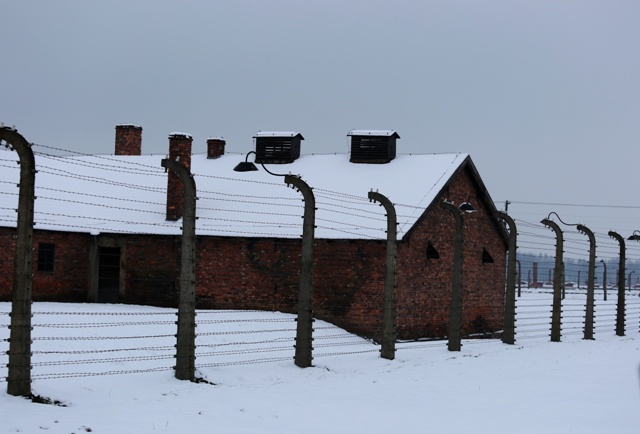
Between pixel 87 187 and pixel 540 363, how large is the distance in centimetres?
1623

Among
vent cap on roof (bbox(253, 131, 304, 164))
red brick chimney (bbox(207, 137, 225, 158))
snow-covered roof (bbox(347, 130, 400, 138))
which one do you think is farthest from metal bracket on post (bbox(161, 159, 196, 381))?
red brick chimney (bbox(207, 137, 225, 158))

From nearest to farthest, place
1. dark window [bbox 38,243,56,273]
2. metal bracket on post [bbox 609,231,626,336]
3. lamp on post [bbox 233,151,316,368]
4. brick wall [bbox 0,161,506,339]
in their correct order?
lamp on post [bbox 233,151,316,368] → brick wall [bbox 0,161,506,339] → dark window [bbox 38,243,56,273] → metal bracket on post [bbox 609,231,626,336]

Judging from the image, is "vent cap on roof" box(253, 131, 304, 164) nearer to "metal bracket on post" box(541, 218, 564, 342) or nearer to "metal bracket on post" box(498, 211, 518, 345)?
"metal bracket on post" box(498, 211, 518, 345)

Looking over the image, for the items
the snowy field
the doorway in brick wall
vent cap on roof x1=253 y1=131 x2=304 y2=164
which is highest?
vent cap on roof x1=253 y1=131 x2=304 y2=164

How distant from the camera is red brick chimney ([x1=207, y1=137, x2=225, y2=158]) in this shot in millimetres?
31188

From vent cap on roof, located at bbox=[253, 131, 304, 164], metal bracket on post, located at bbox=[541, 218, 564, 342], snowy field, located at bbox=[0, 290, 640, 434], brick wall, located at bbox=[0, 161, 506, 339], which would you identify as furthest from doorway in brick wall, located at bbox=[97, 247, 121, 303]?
metal bracket on post, located at bbox=[541, 218, 564, 342]

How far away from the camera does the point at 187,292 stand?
13758 millimetres

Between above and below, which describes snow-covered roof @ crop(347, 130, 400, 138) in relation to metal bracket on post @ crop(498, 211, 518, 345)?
above

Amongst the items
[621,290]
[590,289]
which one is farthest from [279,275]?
[621,290]

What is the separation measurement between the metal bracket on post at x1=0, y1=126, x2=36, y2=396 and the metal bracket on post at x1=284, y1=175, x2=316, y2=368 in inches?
223

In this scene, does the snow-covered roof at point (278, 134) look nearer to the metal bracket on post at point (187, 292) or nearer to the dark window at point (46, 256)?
the dark window at point (46, 256)

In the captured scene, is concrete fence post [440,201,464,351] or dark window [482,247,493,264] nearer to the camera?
concrete fence post [440,201,464,351]

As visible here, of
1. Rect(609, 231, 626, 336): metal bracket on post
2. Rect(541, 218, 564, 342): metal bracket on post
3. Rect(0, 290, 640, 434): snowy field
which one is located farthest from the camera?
Rect(609, 231, 626, 336): metal bracket on post

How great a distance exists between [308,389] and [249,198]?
1341 centimetres
